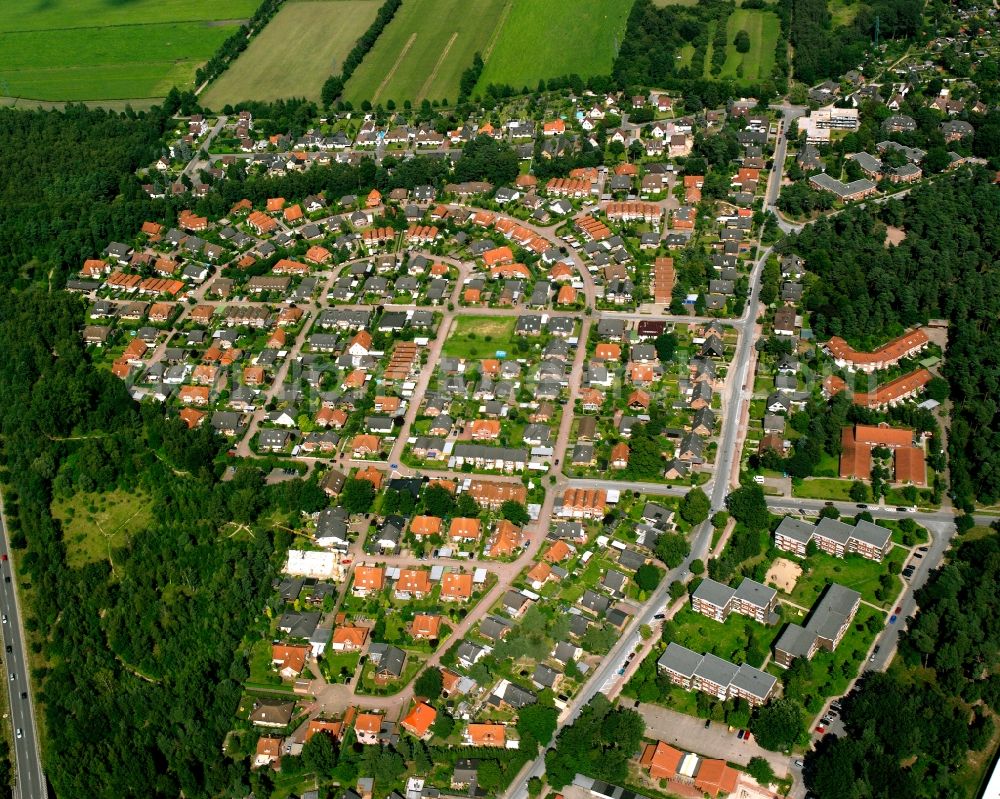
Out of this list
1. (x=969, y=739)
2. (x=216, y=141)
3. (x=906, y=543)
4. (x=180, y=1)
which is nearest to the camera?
(x=969, y=739)

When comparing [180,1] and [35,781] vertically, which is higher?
[180,1]

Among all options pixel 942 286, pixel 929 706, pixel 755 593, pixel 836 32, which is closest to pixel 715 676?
pixel 755 593

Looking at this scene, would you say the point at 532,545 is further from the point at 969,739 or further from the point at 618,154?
the point at 618,154

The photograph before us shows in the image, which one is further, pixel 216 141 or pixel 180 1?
pixel 180 1

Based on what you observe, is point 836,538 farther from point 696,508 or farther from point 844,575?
point 696,508

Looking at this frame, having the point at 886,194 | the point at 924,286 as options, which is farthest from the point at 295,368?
the point at 886,194

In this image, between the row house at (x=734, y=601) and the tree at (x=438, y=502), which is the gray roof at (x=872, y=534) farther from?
the tree at (x=438, y=502)

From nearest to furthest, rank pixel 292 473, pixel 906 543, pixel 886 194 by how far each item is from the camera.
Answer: pixel 906 543 < pixel 292 473 < pixel 886 194
